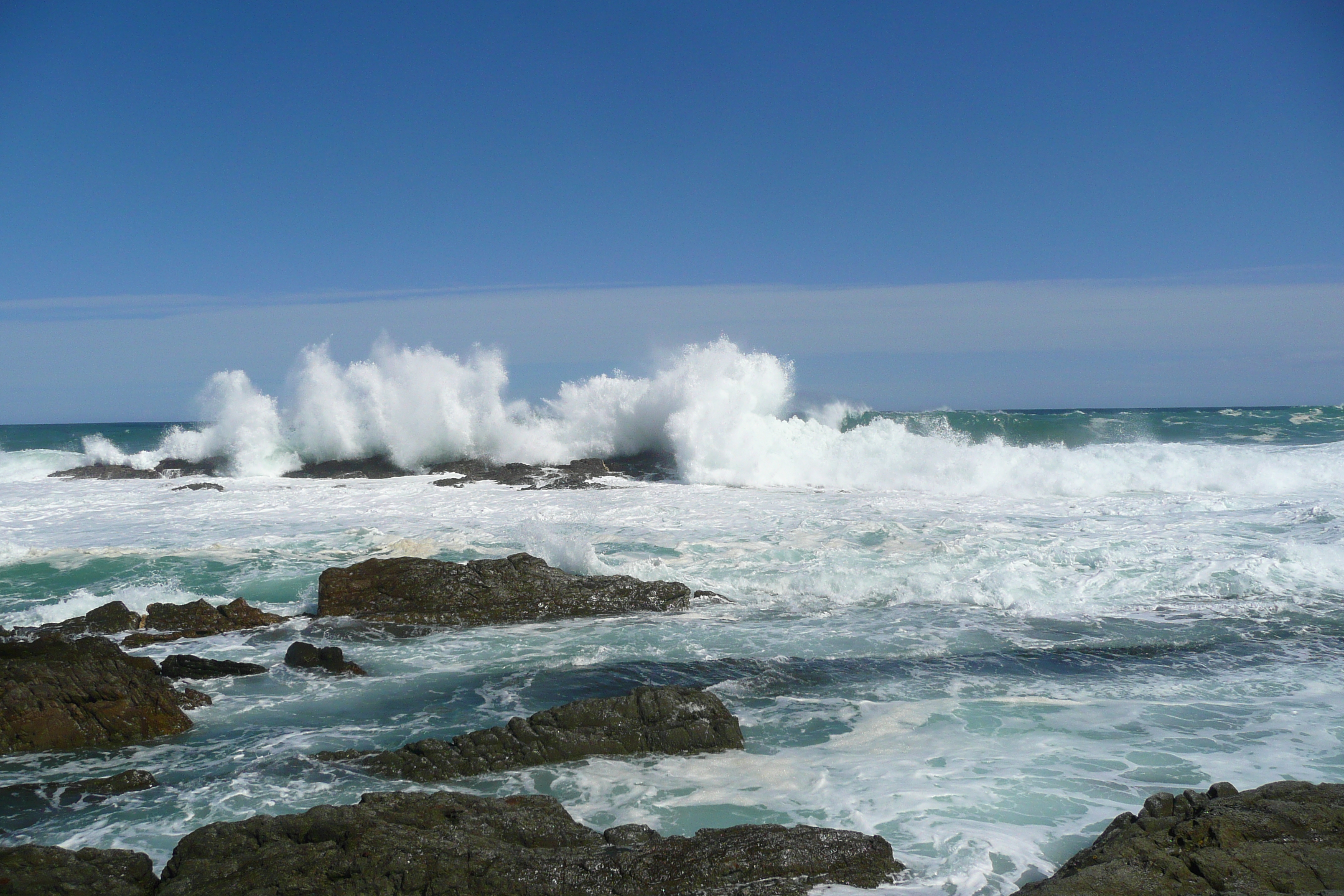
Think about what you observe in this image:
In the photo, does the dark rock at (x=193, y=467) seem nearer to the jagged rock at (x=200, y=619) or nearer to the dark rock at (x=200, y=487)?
the dark rock at (x=200, y=487)

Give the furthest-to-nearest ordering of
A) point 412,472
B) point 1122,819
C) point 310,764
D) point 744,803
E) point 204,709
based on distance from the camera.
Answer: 1. point 412,472
2. point 204,709
3. point 310,764
4. point 744,803
5. point 1122,819

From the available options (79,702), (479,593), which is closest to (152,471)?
(479,593)

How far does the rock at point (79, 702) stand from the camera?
219 inches

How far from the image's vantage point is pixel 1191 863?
3.18 metres

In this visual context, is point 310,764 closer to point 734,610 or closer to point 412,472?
point 734,610

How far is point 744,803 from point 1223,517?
12046 millimetres

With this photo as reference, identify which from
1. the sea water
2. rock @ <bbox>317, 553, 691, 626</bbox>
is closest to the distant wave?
the sea water

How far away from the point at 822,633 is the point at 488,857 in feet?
17.0

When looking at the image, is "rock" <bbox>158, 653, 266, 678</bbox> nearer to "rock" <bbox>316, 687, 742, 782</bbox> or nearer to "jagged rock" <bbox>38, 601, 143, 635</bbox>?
"jagged rock" <bbox>38, 601, 143, 635</bbox>

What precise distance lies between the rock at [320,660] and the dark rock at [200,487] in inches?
520

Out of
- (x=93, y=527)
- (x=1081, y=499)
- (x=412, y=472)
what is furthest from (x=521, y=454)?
(x=1081, y=499)

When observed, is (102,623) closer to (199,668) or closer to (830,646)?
(199,668)

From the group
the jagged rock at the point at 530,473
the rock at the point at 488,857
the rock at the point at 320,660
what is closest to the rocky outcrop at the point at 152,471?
the jagged rock at the point at 530,473

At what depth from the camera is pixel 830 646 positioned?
25.2 feet
